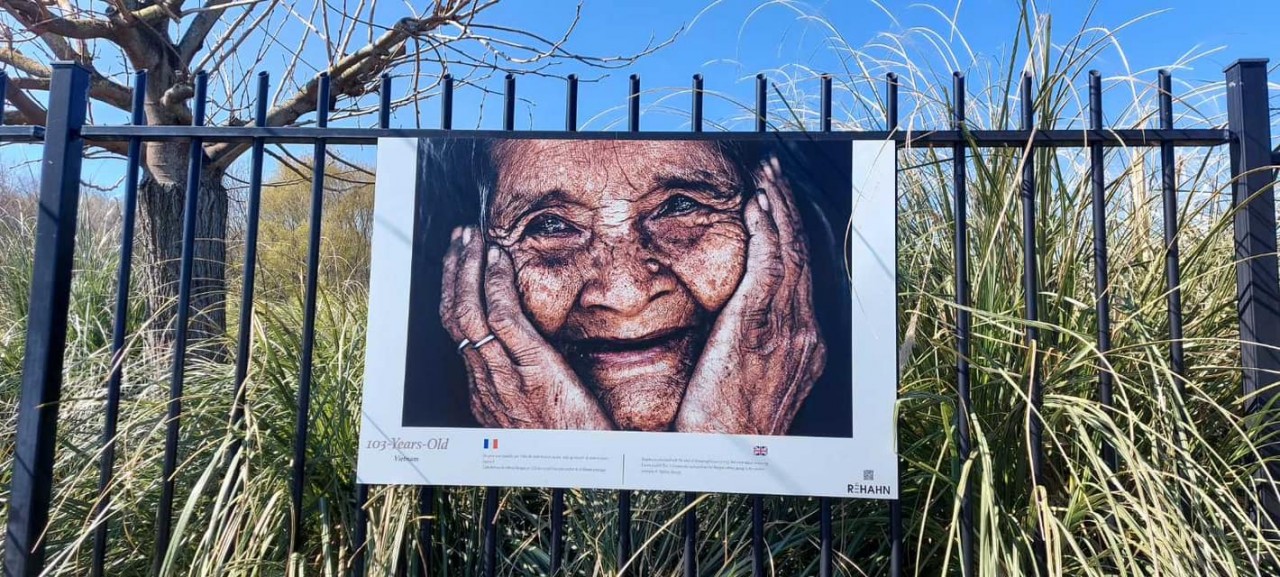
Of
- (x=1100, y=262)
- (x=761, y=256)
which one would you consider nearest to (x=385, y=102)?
(x=761, y=256)

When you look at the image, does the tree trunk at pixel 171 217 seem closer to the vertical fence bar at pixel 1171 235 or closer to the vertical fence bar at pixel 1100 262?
the vertical fence bar at pixel 1100 262

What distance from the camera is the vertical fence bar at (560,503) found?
7.38 feet

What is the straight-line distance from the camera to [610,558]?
2.38 m

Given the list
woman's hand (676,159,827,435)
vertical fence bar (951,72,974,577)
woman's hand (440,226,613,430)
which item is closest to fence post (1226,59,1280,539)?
vertical fence bar (951,72,974,577)

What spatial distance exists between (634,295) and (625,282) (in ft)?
0.17

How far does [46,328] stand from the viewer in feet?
7.95

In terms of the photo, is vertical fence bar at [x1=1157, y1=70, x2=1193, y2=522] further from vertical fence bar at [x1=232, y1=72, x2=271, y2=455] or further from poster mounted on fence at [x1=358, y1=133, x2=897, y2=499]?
vertical fence bar at [x1=232, y1=72, x2=271, y2=455]

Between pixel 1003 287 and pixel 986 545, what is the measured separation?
0.83 metres

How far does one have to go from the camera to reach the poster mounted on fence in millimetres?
2268

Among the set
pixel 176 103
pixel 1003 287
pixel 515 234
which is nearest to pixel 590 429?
pixel 515 234

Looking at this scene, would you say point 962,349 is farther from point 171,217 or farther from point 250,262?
point 171,217

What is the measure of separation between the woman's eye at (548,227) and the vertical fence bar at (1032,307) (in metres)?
1.40

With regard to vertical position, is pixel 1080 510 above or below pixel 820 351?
below

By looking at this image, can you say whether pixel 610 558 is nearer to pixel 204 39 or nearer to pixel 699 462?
pixel 699 462
